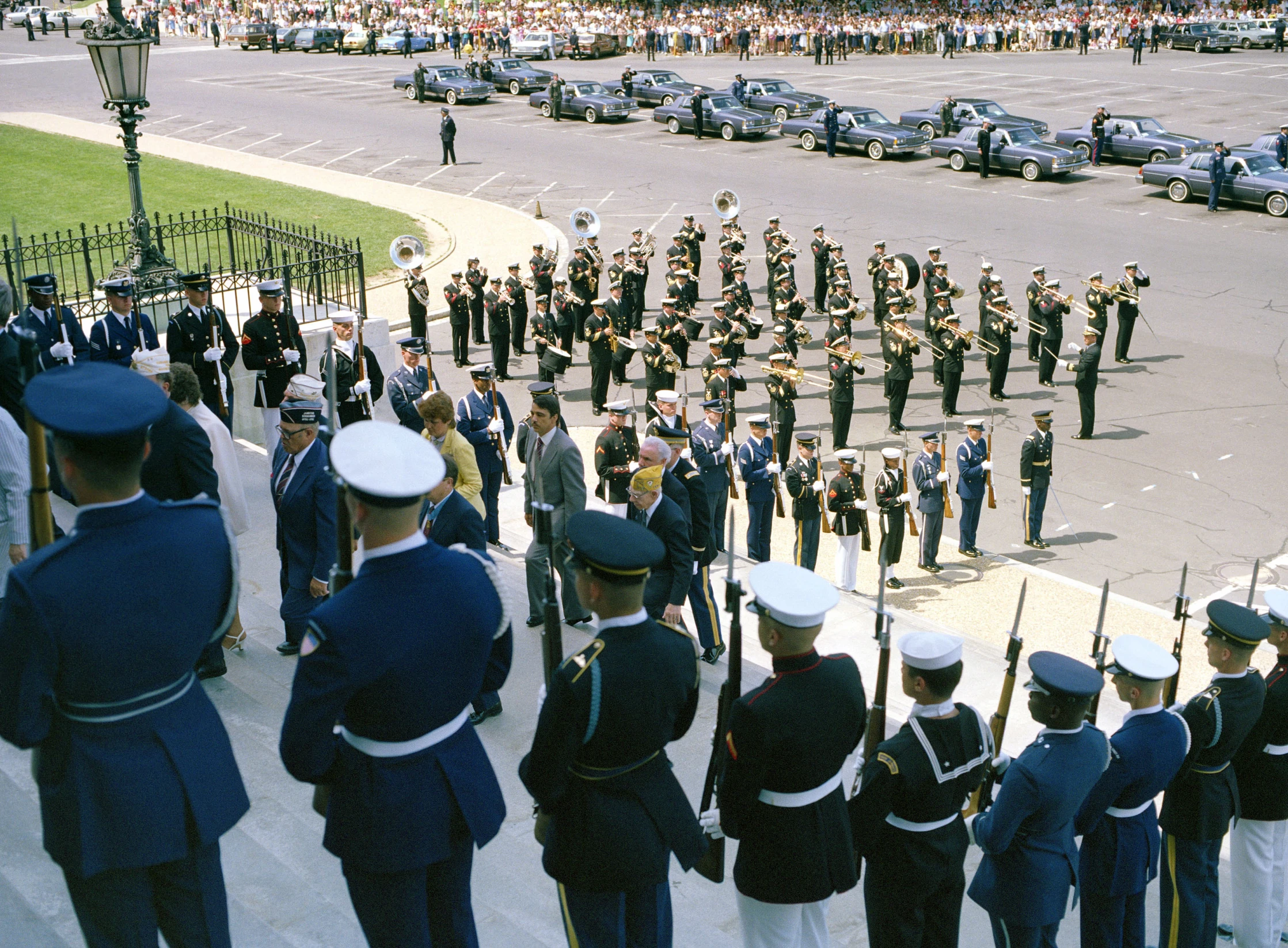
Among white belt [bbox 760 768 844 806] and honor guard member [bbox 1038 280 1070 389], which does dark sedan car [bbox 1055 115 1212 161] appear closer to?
honor guard member [bbox 1038 280 1070 389]

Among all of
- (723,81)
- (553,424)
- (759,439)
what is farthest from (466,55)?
(553,424)

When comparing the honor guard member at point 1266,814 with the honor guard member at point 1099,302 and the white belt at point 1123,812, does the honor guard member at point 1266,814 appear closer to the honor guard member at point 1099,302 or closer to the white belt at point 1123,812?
the white belt at point 1123,812

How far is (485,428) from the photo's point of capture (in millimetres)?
10703

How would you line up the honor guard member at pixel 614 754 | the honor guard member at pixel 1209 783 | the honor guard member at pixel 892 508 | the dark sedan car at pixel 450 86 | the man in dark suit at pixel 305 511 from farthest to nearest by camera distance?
the dark sedan car at pixel 450 86, the honor guard member at pixel 892 508, the man in dark suit at pixel 305 511, the honor guard member at pixel 1209 783, the honor guard member at pixel 614 754

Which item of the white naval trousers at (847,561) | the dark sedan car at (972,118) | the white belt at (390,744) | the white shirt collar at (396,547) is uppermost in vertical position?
the white shirt collar at (396,547)

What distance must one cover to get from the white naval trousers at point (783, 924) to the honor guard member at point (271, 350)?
729cm

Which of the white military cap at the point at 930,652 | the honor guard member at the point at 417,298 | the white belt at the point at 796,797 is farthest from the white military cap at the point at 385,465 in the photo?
the honor guard member at the point at 417,298

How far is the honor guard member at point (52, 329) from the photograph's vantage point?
928 centimetres

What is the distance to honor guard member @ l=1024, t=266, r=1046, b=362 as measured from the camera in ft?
59.4

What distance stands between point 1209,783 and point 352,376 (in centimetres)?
724

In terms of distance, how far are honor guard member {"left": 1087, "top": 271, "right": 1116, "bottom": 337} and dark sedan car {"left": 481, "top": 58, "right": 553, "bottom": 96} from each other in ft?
92.9

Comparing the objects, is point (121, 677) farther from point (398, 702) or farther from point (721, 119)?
point (721, 119)

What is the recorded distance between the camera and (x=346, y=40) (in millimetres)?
55844

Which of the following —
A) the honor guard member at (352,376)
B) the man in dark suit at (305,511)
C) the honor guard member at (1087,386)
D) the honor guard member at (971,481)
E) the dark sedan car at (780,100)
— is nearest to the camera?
the man in dark suit at (305,511)
